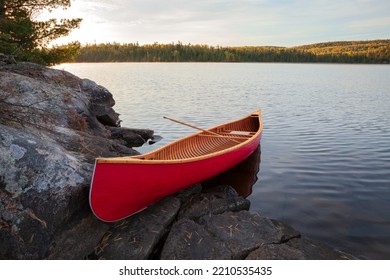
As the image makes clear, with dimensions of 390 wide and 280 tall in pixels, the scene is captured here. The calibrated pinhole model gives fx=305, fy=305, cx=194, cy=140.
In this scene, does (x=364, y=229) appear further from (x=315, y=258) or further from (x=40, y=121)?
(x=40, y=121)

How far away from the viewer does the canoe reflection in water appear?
9.78m

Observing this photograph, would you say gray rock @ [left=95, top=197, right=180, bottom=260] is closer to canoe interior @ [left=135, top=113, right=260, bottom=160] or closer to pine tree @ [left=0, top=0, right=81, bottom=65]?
canoe interior @ [left=135, top=113, right=260, bottom=160]

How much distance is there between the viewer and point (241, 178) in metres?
10.6

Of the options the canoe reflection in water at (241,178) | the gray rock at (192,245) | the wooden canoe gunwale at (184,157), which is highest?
the wooden canoe gunwale at (184,157)

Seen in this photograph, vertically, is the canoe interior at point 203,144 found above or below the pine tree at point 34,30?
below

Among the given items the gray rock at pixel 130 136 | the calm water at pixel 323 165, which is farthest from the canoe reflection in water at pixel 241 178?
the gray rock at pixel 130 136

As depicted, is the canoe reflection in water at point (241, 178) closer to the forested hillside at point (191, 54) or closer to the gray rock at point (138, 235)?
the gray rock at point (138, 235)

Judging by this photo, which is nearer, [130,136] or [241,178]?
[241,178]

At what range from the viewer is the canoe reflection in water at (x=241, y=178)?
385 inches

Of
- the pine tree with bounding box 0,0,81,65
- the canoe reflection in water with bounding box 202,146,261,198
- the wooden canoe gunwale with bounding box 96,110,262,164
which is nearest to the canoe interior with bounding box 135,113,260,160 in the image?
the wooden canoe gunwale with bounding box 96,110,262,164

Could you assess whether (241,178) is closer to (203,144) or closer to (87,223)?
(203,144)

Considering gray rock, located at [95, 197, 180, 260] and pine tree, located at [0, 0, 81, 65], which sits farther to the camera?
pine tree, located at [0, 0, 81, 65]

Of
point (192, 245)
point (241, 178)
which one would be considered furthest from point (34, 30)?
point (192, 245)

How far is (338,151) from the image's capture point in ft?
42.4
